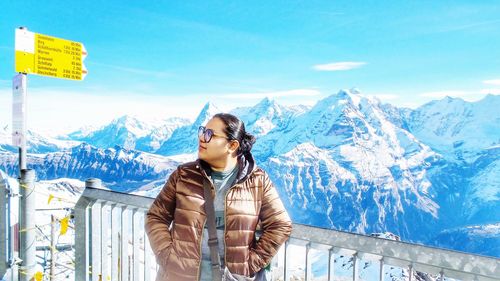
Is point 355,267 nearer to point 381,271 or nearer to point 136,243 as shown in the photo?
point 381,271

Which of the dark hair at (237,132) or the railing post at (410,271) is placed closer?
the railing post at (410,271)

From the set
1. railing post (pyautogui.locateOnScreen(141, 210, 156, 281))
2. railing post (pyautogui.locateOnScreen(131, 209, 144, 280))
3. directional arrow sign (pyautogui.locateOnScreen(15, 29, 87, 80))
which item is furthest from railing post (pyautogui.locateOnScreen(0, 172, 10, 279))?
railing post (pyautogui.locateOnScreen(141, 210, 156, 281))

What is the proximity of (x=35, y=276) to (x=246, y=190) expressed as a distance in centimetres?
326

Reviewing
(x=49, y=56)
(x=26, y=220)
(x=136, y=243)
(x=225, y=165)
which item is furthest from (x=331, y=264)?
(x=49, y=56)

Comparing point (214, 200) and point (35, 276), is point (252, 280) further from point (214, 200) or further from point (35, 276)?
point (35, 276)

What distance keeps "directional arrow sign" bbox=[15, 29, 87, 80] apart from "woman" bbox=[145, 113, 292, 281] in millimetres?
2619

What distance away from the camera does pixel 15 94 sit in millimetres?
4398

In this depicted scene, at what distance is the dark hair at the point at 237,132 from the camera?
2.42 meters

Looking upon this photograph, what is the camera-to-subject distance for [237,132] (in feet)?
8.02

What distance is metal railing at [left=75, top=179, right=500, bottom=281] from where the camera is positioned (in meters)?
2.13

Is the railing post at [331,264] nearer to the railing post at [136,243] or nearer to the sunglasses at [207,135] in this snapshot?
the sunglasses at [207,135]

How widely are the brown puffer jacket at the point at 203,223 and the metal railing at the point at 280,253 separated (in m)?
0.29

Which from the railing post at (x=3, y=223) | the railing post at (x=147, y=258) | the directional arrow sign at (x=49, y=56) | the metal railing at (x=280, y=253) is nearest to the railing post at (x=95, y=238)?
the metal railing at (x=280, y=253)

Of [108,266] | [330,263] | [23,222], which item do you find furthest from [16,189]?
[330,263]
